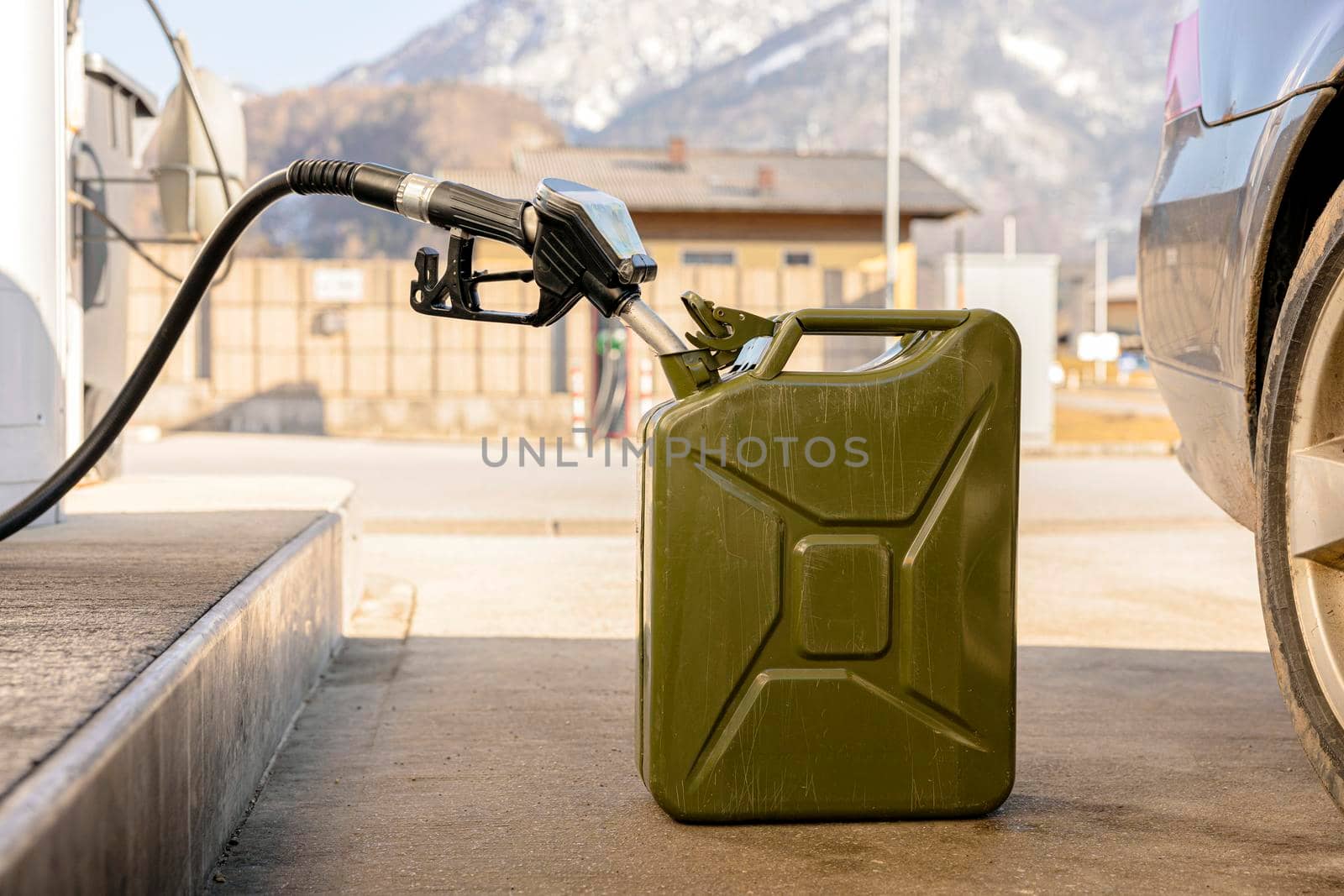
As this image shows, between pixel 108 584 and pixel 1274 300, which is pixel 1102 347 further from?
pixel 108 584

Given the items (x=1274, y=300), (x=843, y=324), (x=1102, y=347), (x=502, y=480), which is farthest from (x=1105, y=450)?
(x=1102, y=347)

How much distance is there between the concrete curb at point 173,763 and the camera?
149cm

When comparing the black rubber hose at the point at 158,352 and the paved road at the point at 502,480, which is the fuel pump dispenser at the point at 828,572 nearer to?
the black rubber hose at the point at 158,352

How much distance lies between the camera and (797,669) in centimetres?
263

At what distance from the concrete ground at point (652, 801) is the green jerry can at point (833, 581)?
12 centimetres

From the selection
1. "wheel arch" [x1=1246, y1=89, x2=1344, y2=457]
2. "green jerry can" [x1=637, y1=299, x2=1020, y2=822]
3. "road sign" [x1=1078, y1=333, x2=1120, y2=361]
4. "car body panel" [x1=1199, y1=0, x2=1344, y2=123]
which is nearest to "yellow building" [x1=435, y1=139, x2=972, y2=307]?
"road sign" [x1=1078, y1=333, x2=1120, y2=361]

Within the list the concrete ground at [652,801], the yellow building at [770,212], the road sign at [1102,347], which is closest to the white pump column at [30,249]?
the concrete ground at [652,801]

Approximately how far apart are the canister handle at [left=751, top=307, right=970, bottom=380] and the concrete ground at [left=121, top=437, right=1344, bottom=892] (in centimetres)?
89

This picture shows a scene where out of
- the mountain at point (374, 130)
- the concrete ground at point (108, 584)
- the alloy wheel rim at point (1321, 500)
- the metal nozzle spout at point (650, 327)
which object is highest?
the mountain at point (374, 130)

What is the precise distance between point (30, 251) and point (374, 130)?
131371 millimetres

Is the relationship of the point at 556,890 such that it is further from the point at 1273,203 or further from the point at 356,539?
the point at 356,539

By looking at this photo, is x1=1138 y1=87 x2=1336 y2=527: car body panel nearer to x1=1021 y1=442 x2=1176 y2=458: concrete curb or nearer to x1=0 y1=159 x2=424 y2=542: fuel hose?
x1=0 y1=159 x2=424 y2=542: fuel hose

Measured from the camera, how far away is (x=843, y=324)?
2658 millimetres

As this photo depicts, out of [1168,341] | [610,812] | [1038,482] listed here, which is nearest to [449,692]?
[610,812]
